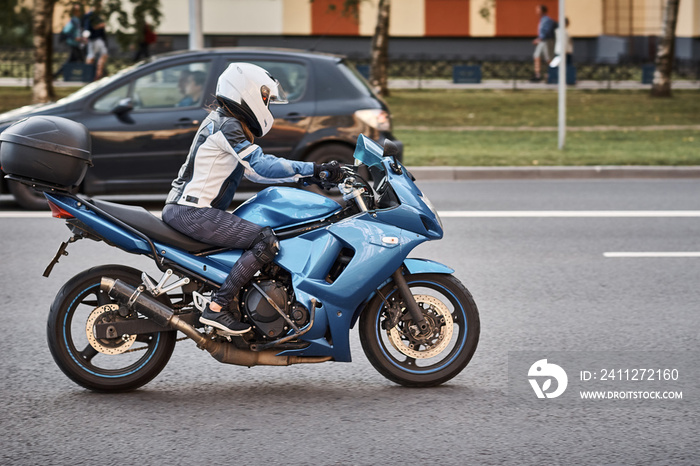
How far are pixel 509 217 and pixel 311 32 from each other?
1210 inches

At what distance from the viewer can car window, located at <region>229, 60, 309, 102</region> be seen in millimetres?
11312

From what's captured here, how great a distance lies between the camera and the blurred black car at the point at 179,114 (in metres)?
10.9

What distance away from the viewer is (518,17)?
39.6 metres

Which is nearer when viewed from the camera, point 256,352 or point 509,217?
point 256,352

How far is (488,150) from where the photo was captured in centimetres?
1600

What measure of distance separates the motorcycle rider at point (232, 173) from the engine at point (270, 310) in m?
0.07

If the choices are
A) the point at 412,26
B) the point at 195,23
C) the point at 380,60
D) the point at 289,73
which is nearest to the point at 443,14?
the point at 412,26

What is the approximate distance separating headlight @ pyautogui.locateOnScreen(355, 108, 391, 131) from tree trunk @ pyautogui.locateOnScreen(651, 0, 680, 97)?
15.4 m

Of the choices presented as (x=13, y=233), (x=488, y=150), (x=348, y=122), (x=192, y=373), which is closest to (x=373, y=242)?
(x=192, y=373)

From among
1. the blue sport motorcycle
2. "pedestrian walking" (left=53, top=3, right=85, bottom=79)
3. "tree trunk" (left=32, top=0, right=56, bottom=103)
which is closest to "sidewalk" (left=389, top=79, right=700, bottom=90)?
"pedestrian walking" (left=53, top=3, right=85, bottom=79)

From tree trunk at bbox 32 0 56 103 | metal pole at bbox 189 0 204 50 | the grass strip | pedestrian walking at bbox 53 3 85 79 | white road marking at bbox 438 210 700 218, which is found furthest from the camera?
pedestrian walking at bbox 53 3 85 79

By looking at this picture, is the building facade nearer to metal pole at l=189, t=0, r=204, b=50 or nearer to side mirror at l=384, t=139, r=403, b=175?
metal pole at l=189, t=0, r=204, b=50

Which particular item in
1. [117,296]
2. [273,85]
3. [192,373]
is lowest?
[192,373]

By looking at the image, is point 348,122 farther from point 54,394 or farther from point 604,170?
point 54,394
